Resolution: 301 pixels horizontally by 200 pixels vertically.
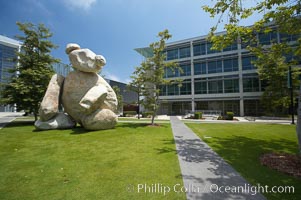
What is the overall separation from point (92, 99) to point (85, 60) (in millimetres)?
3368

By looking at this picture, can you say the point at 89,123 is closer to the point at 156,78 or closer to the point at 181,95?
the point at 156,78

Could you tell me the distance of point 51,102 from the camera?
417 inches

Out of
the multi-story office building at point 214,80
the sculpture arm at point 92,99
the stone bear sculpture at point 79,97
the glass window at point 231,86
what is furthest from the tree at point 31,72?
the glass window at point 231,86

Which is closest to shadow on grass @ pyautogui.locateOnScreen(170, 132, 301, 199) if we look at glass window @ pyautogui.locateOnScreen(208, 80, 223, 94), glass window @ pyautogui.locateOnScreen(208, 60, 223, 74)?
glass window @ pyautogui.locateOnScreen(208, 80, 223, 94)

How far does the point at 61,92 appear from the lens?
11.9 metres

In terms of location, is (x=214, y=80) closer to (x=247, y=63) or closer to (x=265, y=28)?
(x=247, y=63)

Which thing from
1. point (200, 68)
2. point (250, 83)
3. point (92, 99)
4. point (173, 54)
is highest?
point (173, 54)

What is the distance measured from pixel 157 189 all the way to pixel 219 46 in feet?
22.0

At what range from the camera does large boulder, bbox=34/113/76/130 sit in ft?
35.4

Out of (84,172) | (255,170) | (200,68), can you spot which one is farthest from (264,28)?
(200,68)

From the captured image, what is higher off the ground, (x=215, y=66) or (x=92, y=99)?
Result: (x=215, y=66)

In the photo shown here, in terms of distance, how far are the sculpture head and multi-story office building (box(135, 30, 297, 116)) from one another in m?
19.1

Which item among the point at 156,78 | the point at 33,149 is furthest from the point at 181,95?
the point at 33,149

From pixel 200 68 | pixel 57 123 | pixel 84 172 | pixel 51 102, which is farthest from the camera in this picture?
pixel 200 68
